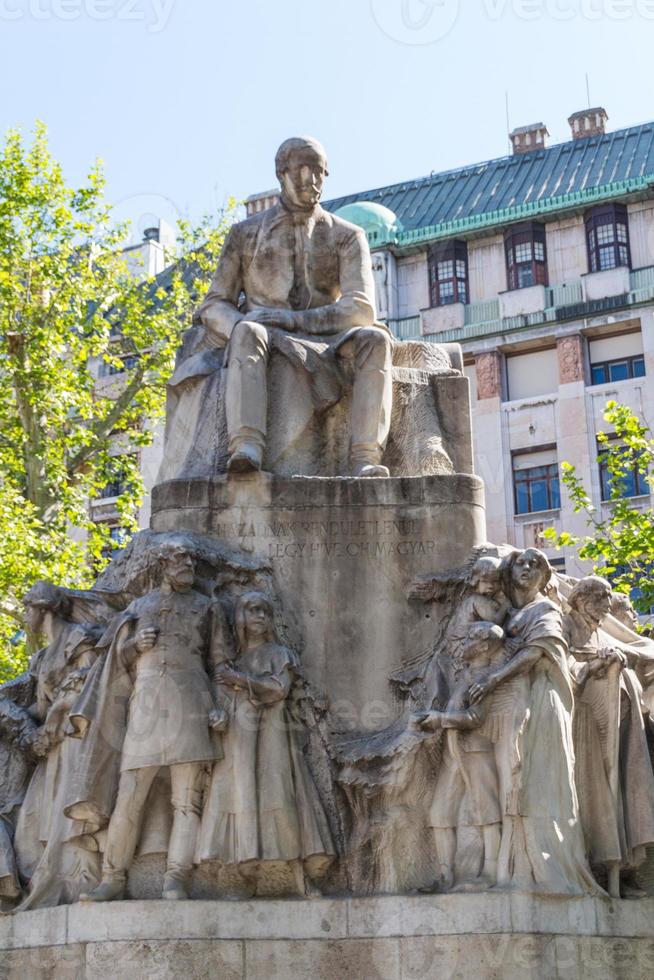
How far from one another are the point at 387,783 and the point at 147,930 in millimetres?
1668

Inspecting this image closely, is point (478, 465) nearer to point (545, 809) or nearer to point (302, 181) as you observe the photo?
point (302, 181)

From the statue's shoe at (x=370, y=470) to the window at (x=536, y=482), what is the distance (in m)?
26.4

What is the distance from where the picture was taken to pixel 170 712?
874 centimetres

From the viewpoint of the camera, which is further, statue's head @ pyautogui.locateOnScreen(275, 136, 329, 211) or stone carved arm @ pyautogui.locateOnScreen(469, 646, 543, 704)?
statue's head @ pyautogui.locateOnScreen(275, 136, 329, 211)

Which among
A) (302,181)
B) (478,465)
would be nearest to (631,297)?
(478,465)

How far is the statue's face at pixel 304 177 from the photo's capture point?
11.3m

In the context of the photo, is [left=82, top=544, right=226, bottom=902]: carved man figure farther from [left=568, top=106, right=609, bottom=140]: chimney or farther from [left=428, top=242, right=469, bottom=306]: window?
[left=568, top=106, right=609, bottom=140]: chimney

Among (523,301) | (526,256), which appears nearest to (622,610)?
(523,301)

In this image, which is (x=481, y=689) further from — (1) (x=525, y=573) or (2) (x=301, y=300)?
(2) (x=301, y=300)

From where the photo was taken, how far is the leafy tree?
2436 cm

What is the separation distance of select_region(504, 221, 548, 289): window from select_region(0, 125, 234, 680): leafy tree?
1351 centimetres

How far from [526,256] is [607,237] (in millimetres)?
2268

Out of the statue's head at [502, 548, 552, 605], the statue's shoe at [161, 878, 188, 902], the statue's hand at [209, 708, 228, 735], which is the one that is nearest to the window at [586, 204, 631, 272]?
the statue's head at [502, 548, 552, 605]

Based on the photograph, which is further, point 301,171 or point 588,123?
point 588,123
